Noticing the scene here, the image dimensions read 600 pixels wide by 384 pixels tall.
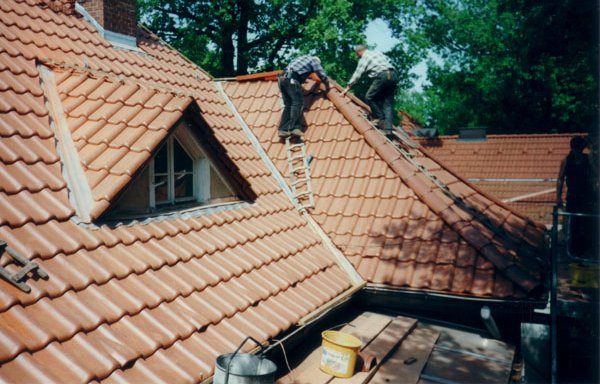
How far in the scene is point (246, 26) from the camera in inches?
838

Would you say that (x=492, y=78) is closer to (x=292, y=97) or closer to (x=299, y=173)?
(x=292, y=97)

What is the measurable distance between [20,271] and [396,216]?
4850mm

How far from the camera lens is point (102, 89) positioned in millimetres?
5043

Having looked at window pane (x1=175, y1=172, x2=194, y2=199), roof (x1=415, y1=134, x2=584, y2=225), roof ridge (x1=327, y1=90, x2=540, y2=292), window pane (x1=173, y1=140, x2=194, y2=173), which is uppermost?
roof (x1=415, y1=134, x2=584, y2=225)

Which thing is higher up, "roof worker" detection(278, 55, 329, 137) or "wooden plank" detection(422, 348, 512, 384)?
"roof worker" detection(278, 55, 329, 137)

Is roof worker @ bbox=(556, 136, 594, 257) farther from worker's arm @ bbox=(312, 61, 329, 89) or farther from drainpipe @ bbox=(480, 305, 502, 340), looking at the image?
worker's arm @ bbox=(312, 61, 329, 89)

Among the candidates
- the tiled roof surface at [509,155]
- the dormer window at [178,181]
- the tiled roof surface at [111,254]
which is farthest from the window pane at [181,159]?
the tiled roof surface at [509,155]

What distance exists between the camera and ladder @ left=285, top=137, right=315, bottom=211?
7166 millimetres

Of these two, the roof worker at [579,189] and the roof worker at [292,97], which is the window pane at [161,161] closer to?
the roof worker at [292,97]

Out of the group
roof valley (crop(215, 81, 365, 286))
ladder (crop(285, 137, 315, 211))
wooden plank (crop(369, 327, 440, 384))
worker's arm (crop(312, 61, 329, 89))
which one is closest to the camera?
wooden plank (crop(369, 327, 440, 384))

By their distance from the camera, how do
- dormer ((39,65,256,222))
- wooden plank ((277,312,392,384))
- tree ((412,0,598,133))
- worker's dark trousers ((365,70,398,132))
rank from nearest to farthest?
dormer ((39,65,256,222)) → wooden plank ((277,312,392,384)) → worker's dark trousers ((365,70,398,132)) → tree ((412,0,598,133))

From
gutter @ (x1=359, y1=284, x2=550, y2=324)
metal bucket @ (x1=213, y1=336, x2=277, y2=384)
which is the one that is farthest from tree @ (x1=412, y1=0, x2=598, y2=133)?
metal bucket @ (x1=213, y1=336, x2=277, y2=384)

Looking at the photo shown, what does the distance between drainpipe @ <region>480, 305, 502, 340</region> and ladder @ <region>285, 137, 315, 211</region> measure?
2.95 metres

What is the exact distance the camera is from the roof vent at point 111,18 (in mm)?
6879
